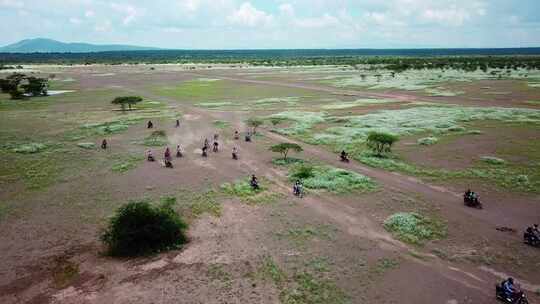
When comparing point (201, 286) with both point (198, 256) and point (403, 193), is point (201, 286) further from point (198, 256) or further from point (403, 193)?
point (403, 193)

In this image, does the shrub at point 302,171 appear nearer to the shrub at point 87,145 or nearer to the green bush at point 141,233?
the green bush at point 141,233

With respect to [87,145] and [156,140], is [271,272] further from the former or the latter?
[87,145]

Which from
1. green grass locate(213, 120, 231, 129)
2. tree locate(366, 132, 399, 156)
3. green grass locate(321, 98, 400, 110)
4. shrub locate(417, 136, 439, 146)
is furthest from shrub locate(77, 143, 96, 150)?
green grass locate(321, 98, 400, 110)

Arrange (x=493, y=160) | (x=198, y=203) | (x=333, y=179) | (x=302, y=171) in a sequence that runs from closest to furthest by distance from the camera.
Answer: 1. (x=198, y=203)
2. (x=333, y=179)
3. (x=302, y=171)
4. (x=493, y=160)

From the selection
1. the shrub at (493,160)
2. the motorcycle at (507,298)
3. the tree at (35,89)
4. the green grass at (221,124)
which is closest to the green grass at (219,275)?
the motorcycle at (507,298)

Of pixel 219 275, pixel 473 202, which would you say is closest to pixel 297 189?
pixel 219 275

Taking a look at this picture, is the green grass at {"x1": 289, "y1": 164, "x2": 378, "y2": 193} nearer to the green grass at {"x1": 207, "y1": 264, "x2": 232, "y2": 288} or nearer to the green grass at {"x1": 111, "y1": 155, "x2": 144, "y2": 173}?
the green grass at {"x1": 207, "y1": 264, "x2": 232, "y2": 288}

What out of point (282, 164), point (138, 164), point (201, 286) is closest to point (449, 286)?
point (201, 286)
